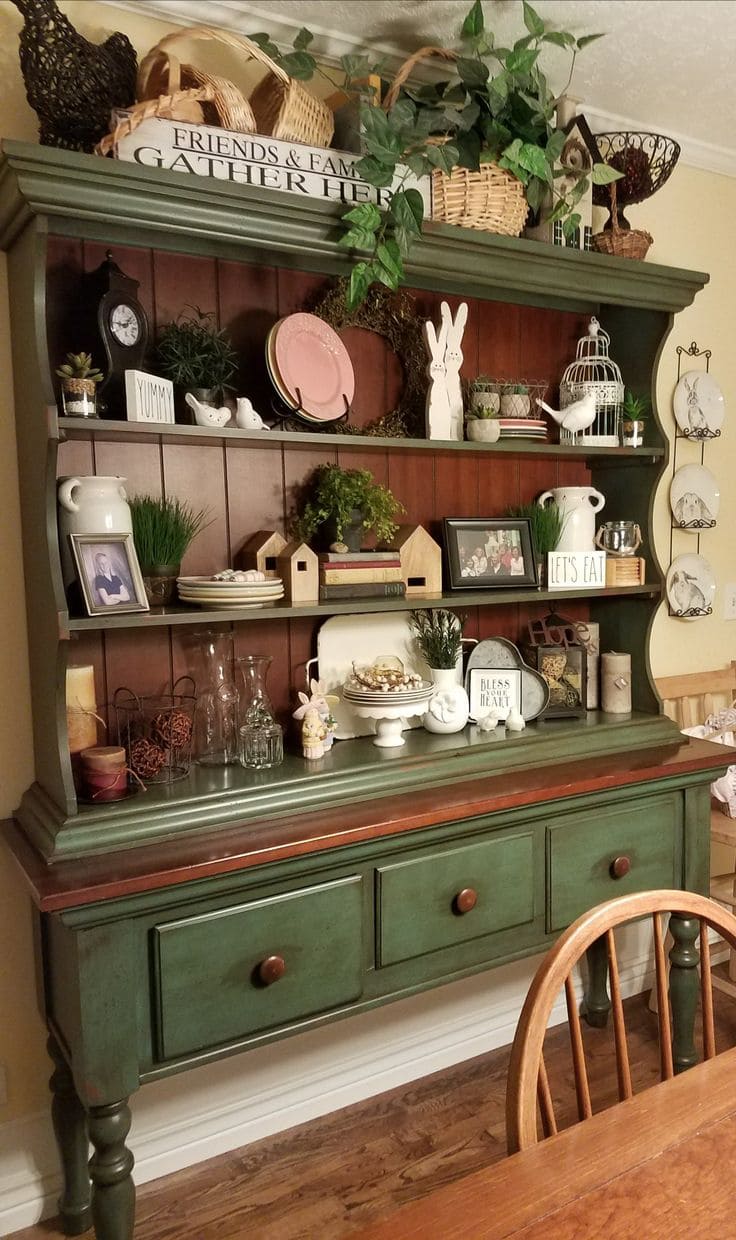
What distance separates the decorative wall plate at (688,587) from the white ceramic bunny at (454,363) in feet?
3.38

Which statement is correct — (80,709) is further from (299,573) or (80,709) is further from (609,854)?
(609,854)

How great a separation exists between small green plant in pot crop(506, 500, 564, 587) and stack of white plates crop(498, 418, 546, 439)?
0.19 m

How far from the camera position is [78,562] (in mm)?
1669

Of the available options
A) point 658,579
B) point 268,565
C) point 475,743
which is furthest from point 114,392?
A: point 658,579

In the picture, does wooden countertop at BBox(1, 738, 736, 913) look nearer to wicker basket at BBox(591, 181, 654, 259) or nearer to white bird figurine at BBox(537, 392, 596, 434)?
white bird figurine at BBox(537, 392, 596, 434)

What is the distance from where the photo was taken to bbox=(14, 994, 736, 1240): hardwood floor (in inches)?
75.3

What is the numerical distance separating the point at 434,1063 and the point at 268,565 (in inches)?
56.2

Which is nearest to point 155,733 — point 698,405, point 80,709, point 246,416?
point 80,709

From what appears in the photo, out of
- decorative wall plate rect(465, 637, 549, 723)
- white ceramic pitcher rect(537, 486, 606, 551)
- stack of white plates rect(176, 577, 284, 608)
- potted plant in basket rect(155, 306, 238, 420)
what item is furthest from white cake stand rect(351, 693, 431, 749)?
potted plant in basket rect(155, 306, 238, 420)

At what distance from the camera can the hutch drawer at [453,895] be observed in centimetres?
181

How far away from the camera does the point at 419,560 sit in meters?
2.19

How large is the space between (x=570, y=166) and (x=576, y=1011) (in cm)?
Answer: 194

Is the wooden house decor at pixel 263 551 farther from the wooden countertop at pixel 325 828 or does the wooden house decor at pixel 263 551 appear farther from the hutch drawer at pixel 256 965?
the hutch drawer at pixel 256 965

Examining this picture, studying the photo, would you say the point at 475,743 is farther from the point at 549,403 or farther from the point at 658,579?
the point at 549,403
